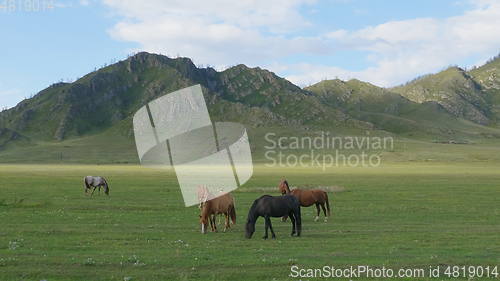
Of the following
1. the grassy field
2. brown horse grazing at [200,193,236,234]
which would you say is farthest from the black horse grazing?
brown horse grazing at [200,193,236,234]

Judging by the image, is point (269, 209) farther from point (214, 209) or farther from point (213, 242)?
point (214, 209)

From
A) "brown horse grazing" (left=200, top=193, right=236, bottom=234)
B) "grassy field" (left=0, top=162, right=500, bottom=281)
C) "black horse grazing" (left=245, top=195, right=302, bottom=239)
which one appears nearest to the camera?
"grassy field" (left=0, top=162, right=500, bottom=281)

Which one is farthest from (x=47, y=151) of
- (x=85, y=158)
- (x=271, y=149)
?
(x=271, y=149)

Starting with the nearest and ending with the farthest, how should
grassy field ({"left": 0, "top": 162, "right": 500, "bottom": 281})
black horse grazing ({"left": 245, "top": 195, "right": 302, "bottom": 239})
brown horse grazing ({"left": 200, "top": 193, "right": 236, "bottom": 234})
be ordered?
grassy field ({"left": 0, "top": 162, "right": 500, "bottom": 281}) < black horse grazing ({"left": 245, "top": 195, "right": 302, "bottom": 239}) < brown horse grazing ({"left": 200, "top": 193, "right": 236, "bottom": 234})

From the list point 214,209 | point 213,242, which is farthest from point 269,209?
point 214,209

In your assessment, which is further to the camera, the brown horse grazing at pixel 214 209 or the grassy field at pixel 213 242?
the brown horse grazing at pixel 214 209

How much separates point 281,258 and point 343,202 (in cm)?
2004

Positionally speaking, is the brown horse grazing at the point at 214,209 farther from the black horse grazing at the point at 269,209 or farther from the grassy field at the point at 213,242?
the black horse grazing at the point at 269,209

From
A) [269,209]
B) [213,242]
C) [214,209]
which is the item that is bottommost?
[213,242]

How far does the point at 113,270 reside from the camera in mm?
13633

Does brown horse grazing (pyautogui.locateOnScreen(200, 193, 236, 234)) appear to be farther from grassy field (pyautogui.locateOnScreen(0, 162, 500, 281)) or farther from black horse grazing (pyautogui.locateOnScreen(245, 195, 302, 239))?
black horse grazing (pyautogui.locateOnScreen(245, 195, 302, 239))

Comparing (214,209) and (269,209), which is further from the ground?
(269,209)

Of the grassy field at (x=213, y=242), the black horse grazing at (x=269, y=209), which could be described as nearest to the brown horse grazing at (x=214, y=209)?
the grassy field at (x=213, y=242)

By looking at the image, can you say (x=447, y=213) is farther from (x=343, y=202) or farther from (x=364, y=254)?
(x=364, y=254)
